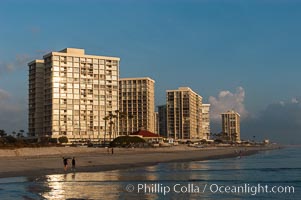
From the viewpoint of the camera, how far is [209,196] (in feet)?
86.5

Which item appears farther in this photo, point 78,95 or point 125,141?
point 78,95

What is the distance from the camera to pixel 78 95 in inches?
6407

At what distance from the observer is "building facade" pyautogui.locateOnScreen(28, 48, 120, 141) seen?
158750 mm

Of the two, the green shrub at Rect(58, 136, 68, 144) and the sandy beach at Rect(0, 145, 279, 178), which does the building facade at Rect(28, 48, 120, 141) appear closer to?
the green shrub at Rect(58, 136, 68, 144)

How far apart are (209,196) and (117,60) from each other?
148 m

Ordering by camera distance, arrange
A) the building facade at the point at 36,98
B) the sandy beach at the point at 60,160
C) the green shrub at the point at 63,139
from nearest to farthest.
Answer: the sandy beach at the point at 60,160
the green shrub at the point at 63,139
the building facade at the point at 36,98

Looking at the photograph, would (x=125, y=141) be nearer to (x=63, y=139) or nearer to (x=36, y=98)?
(x=63, y=139)

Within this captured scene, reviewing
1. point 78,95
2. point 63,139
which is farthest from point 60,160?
point 78,95

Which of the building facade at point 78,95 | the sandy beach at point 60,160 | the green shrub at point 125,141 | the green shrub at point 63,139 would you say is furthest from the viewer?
the building facade at point 78,95

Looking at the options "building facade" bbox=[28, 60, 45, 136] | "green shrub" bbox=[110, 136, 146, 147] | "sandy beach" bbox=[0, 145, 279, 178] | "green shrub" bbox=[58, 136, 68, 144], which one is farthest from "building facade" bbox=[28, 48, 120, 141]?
"sandy beach" bbox=[0, 145, 279, 178]

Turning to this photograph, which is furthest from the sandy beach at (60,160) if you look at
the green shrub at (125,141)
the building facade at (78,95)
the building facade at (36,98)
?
the building facade at (36,98)

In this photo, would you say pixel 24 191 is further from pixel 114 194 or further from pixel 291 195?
pixel 291 195

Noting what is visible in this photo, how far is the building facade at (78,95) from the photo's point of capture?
158750 millimetres

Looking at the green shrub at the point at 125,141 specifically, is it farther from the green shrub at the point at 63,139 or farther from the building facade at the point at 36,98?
the building facade at the point at 36,98
